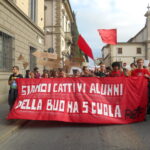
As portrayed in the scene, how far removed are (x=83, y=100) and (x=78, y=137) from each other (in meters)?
1.51

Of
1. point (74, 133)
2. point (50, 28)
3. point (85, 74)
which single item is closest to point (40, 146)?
point (74, 133)

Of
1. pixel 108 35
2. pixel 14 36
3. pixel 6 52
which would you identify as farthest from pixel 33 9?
pixel 108 35

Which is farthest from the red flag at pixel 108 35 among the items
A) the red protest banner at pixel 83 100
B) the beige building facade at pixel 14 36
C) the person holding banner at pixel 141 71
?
the beige building facade at pixel 14 36

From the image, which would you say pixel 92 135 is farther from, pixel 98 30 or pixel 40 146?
pixel 98 30

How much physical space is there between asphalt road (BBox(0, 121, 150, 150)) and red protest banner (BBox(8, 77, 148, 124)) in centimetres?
28

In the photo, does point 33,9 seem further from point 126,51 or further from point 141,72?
→ point 126,51

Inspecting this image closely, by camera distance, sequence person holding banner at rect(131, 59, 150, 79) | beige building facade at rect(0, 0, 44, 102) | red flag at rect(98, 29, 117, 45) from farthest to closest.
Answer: beige building facade at rect(0, 0, 44, 102)
red flag at rect(98, 29, 117, 45)
person holding banner at rect(131, 59, 150, 79)

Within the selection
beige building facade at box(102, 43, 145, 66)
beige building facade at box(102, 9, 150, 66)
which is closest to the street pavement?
beige building facade at box(102, 9, 150, 66)

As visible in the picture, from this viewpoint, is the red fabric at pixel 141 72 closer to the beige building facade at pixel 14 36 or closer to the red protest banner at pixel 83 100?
the red protest banner at pixel 83 100

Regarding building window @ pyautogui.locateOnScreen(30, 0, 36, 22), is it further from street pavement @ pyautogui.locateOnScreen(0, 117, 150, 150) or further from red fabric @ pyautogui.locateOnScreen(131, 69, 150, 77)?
street pavement @ pyautogui.locateOnScreen(0, 117, 150, 150)

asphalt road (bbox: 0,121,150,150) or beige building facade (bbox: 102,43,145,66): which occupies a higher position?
beige building facade (bbox: 102,43,145,66)

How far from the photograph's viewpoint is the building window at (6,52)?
13.6m

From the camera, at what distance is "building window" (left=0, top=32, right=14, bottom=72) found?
1357cm

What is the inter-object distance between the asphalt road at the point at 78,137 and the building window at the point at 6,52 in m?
6.55
